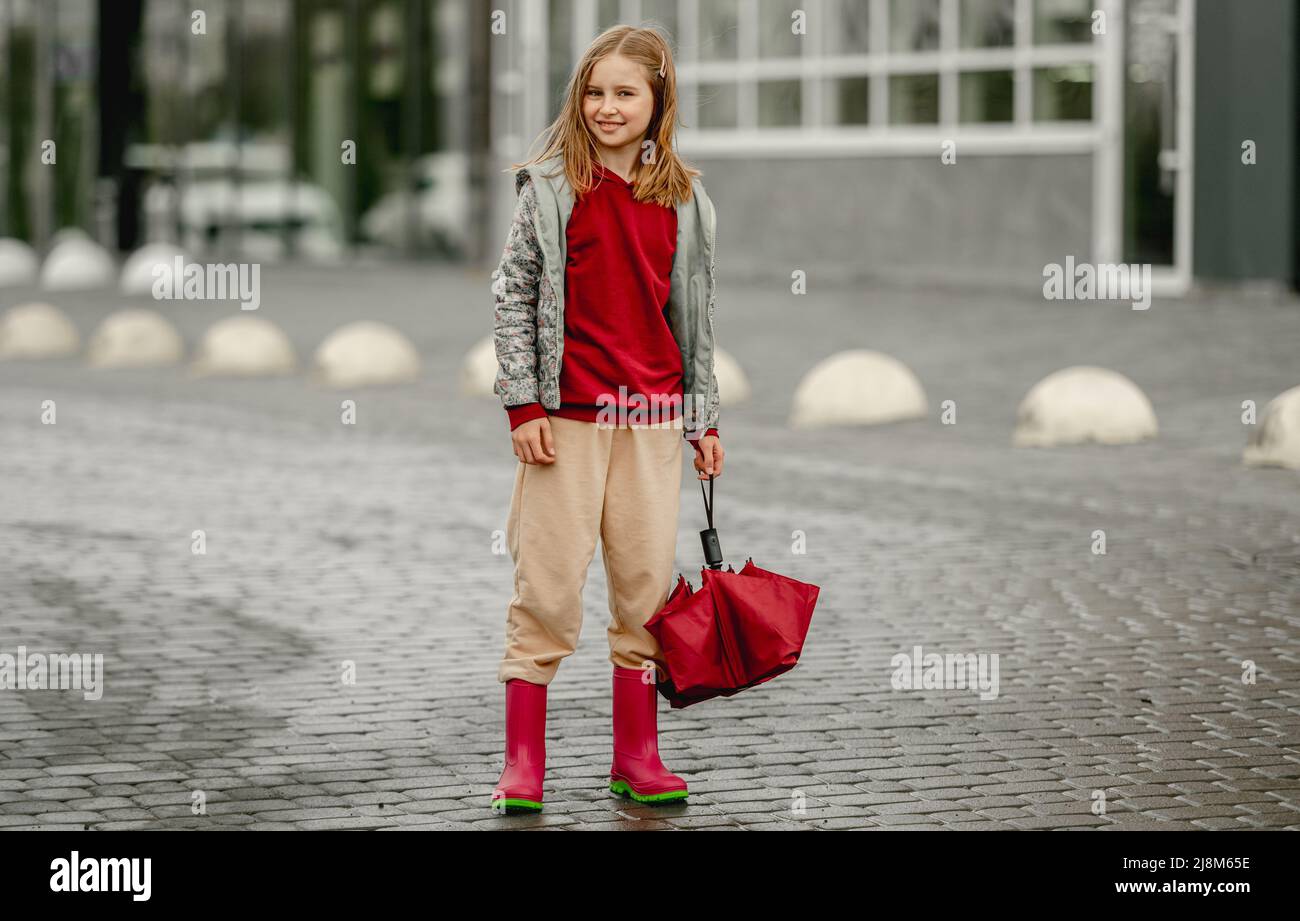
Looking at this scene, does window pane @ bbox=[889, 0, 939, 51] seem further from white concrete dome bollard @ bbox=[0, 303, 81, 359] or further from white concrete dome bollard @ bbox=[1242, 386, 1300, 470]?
white concrete dome bollard @ bbox=[1242, 386, 1300, 470]

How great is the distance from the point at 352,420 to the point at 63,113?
918 inches

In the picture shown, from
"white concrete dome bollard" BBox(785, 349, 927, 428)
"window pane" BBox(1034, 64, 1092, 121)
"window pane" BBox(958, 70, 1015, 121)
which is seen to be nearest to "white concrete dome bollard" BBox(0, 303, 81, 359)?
"white concrete dome bollard" BBox(785, 349, 927, 428)

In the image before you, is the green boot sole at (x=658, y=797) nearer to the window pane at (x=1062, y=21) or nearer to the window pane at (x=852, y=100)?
the window pane at (x=1062, y=21)

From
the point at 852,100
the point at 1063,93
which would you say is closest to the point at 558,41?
the point at 852,100

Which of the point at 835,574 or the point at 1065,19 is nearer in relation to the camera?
the point at 835,574

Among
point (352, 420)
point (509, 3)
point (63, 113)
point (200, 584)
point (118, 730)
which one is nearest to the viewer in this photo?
point (118, 730)

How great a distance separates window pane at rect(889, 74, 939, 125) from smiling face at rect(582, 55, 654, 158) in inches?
701

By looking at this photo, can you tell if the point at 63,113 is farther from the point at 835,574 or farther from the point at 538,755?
the point at 538,755

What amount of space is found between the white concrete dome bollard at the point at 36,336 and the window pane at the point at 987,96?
9.34 m

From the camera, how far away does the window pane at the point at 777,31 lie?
2372 cm

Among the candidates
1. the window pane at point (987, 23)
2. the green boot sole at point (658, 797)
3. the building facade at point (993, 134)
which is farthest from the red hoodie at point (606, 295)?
the window pane at point (987, 23)
